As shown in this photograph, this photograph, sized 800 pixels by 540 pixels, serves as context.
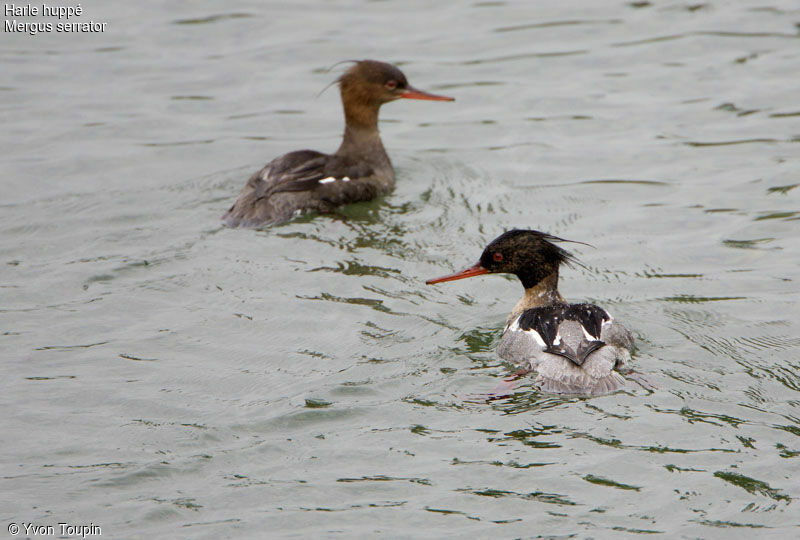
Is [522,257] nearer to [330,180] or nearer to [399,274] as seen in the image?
[399,274]

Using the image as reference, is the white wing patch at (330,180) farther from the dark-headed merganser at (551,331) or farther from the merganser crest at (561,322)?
the merganser crest at (561,322)

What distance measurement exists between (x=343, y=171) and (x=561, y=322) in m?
3.63

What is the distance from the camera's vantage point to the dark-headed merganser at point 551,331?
682 centimetres

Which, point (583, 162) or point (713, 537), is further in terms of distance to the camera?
point (583, 162)

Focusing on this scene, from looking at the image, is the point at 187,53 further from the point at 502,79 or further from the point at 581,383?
the point at 581,383

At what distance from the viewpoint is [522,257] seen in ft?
26.2

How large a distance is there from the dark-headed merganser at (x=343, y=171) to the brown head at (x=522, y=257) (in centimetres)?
231

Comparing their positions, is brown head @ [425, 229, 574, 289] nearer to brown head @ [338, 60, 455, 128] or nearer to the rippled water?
the rippled water

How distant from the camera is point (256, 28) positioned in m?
14.5

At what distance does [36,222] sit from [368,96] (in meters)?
3.35

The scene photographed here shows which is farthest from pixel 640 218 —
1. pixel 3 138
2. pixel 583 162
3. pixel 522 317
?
pixel 3 138

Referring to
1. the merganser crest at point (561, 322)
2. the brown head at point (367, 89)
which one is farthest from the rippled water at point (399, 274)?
the brown head at point (367, 89)

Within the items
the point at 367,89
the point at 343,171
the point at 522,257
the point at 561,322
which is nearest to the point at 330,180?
the point at 343,171

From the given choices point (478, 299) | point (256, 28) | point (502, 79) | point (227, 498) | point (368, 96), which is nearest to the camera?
point (227, 498)
